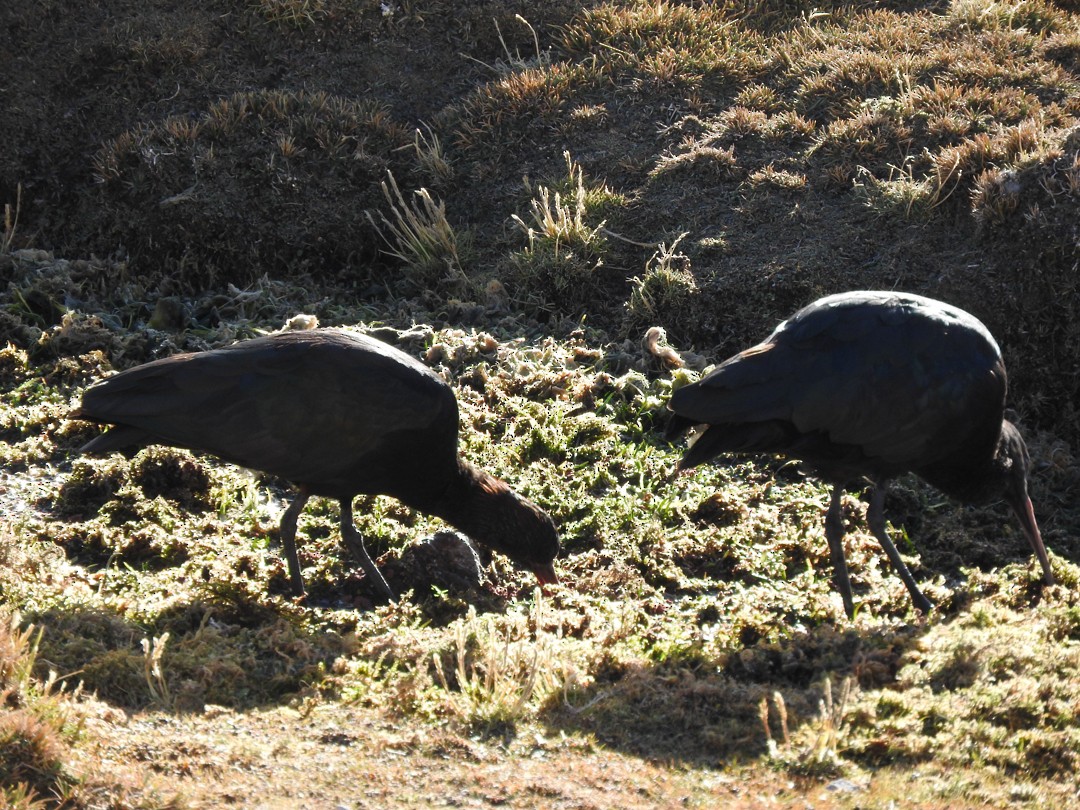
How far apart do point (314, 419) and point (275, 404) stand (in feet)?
0.66

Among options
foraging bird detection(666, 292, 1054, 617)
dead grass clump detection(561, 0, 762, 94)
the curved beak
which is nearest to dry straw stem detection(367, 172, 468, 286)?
dead grass clump detection(561, 0, 762, 94)

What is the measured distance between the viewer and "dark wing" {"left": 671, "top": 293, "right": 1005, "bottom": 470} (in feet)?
18.3

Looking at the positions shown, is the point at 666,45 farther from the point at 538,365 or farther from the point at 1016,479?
the point at 1016,479

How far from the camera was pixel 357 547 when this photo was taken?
6.06m

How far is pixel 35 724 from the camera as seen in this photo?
13.3 feet

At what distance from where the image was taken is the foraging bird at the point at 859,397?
5578mm

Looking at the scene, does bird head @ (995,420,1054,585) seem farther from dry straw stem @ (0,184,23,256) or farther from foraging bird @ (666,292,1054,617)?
dry straw stem @ (0,184,23,256)

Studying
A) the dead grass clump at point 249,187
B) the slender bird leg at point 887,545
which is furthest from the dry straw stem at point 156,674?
the dead grass clump at point 249,187

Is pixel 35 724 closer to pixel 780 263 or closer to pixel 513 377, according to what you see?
pixel 513 377

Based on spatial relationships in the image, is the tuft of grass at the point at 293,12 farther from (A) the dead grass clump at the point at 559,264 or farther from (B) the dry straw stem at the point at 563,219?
(A) the dead grass clump at the point at 559,264

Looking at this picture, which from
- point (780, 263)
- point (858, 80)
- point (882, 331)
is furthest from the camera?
point (858, 80)

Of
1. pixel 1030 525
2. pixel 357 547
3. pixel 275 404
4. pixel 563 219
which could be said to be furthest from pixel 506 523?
pixel 563 219

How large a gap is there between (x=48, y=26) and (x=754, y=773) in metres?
9.84

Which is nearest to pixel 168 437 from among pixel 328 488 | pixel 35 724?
pixel 328 488
